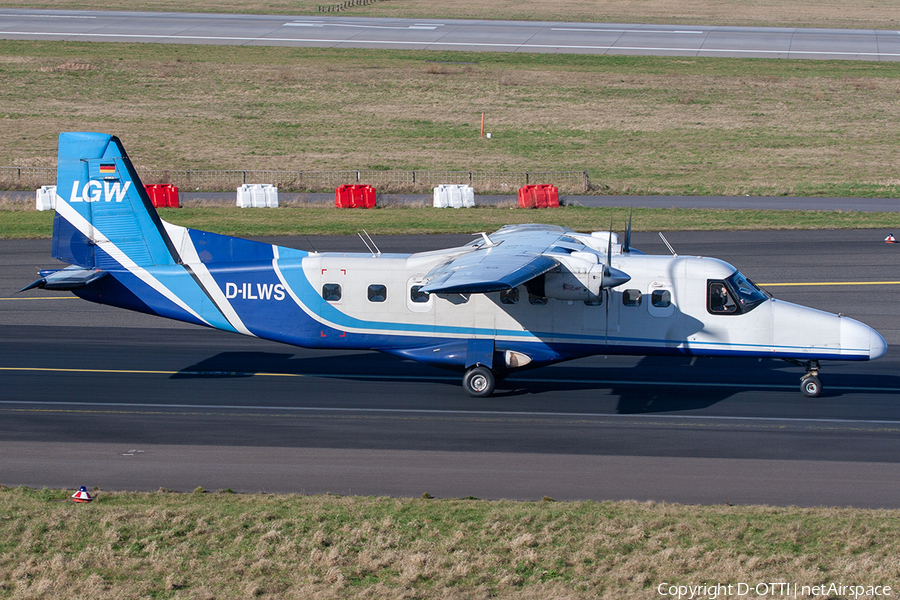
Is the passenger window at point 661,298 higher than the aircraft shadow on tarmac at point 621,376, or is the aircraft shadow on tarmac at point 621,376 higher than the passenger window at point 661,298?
the passenger window at point 661,298

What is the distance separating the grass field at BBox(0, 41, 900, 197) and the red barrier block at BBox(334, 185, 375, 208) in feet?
38.3

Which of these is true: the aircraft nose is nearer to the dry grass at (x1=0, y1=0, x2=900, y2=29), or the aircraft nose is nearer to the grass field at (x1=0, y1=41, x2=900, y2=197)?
the grass field at (x1=0, y1=41, x2=900, y2=197)

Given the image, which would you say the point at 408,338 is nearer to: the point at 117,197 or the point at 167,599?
the point at 117,197

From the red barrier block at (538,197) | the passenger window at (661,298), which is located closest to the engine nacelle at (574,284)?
the passenger window at (661,298)

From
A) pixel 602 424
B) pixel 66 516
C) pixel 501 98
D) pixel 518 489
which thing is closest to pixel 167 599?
pixel 66 516

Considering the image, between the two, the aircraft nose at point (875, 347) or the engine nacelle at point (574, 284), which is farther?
the aircraft nose at point (875, 347)

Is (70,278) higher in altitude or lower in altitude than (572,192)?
lower

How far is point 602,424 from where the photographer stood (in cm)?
1811

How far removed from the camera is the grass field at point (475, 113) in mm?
55844

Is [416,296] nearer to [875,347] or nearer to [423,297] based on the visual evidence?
[423,297]

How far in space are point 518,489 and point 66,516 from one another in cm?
704

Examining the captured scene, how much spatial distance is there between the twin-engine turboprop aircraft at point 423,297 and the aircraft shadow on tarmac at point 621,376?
1.04m

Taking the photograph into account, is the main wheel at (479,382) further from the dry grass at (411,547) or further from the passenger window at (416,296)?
the dry grass at (411,547)

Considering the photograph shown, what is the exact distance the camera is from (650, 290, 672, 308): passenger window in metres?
19.5
